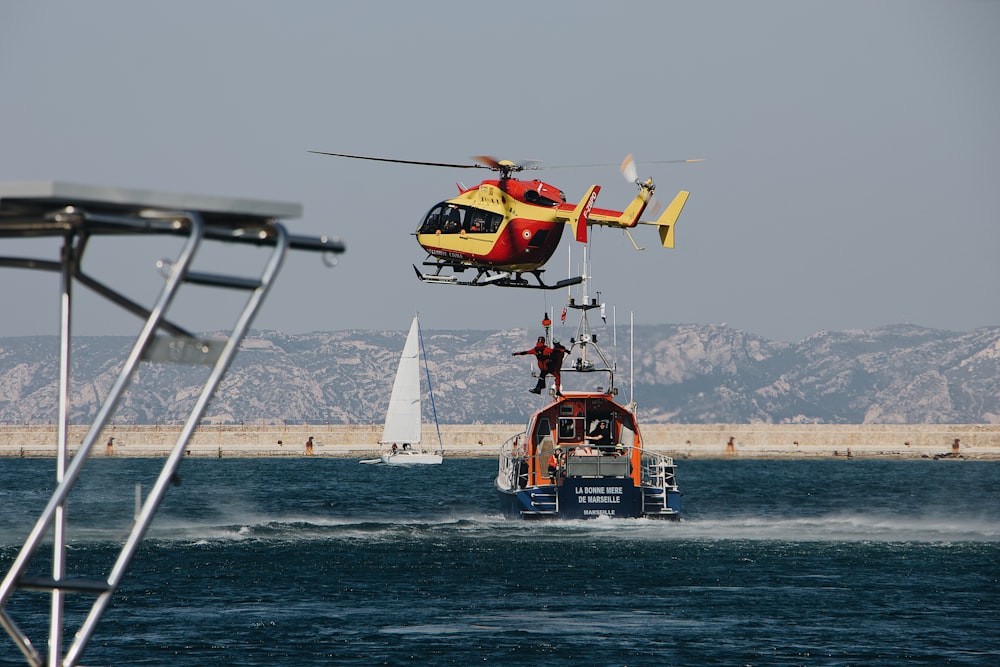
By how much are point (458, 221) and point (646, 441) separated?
129 metres

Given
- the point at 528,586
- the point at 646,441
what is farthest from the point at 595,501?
the point at 646,441

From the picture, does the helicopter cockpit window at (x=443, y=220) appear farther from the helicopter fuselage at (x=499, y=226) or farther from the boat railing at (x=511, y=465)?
the boat railing at (x=511, y=465)

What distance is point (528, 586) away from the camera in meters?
38.2

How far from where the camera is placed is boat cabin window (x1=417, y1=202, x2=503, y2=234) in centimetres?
4434

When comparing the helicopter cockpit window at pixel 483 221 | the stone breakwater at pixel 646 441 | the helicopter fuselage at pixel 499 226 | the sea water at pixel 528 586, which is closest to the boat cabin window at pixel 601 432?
the sea water at pixel 528 586

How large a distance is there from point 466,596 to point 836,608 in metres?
9.27

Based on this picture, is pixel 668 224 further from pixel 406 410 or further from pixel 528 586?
pixel 406 410

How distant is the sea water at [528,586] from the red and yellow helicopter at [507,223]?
364 inches

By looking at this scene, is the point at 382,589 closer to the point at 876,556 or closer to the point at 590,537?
the point at 590,537

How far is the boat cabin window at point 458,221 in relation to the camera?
4434cm

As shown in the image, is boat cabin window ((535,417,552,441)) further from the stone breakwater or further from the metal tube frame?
the stone breakwater

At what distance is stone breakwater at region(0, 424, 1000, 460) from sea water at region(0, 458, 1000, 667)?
9304 centimetres

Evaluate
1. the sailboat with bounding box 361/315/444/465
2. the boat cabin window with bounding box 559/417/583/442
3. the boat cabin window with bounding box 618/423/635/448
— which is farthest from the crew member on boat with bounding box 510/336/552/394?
the sailboat with bounding box 361/315/444/465

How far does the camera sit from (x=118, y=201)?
368 inches
